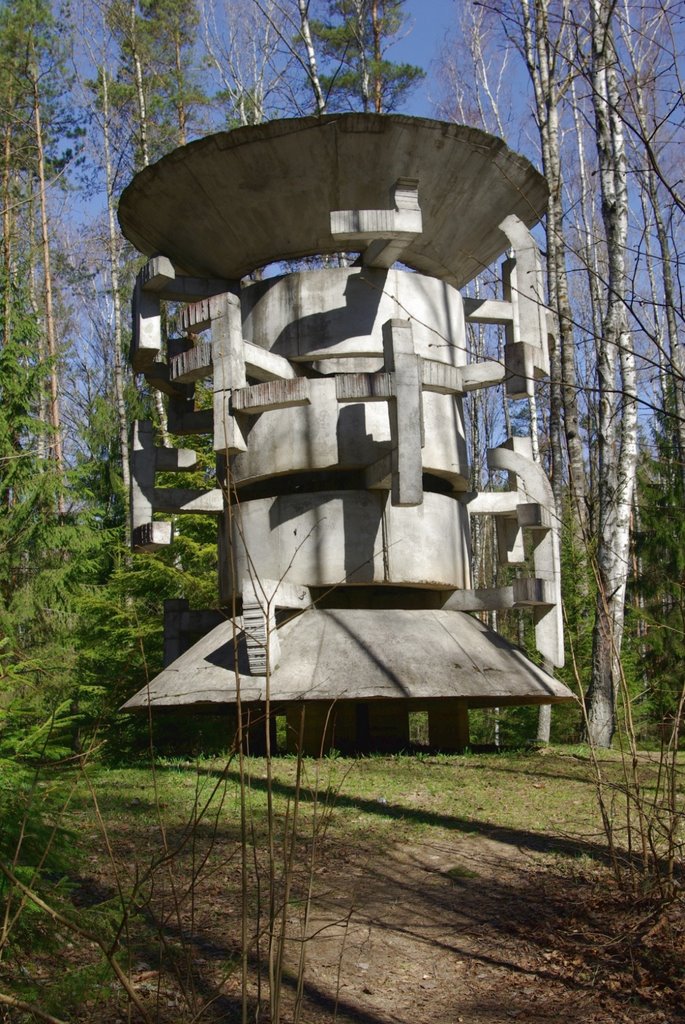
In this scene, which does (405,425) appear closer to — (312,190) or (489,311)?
(489,311)

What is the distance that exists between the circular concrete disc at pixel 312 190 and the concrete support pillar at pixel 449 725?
190 inches

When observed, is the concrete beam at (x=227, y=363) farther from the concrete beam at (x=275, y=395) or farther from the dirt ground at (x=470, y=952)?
the dirt ground at (x=470, y=952)

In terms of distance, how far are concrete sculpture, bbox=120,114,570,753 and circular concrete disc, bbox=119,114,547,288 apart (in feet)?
0.07

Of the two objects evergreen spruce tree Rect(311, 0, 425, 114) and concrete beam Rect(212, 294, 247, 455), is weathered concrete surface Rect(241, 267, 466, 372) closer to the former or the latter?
concrete beam Rect(212, 294, 247, 455)

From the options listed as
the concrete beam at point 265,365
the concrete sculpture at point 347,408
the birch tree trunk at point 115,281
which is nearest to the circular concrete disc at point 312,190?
the concrete sculpture at point 347,408

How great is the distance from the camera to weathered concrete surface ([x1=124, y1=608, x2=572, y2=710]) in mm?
9047

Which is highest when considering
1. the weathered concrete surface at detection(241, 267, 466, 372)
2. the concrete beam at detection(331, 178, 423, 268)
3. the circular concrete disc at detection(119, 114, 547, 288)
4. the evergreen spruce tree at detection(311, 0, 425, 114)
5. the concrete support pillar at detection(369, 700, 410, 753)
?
the evergreen spruce tree at detection(311, 0, 425, 114)

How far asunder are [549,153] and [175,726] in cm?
1016

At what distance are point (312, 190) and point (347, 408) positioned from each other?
2.32 meters

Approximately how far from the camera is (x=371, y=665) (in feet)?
30.2

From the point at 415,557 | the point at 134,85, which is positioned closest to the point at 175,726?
the point at 415,557

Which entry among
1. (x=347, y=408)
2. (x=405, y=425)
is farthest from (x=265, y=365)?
(x=405, y=425)

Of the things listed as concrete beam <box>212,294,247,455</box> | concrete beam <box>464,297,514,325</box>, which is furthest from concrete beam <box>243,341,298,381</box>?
concrete beam <box>464,297,514,325</box>

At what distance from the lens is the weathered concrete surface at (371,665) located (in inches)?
356
